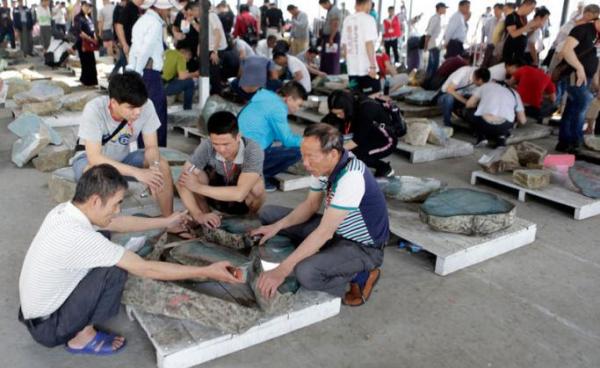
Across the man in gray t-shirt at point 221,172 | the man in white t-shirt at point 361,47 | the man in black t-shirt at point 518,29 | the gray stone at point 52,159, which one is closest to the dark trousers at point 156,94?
the gray stone at point 52,159

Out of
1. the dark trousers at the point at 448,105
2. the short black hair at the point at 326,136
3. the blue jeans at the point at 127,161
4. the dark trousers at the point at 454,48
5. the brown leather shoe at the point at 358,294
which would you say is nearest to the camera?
the short black hair at the point at 326,136

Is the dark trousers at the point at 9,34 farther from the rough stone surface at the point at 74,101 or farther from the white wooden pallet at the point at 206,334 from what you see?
the white wooden pallet at the point at 206,334

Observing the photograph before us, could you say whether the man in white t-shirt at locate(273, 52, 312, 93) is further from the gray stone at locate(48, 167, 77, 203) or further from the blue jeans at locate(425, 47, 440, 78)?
the gray stone at locate(48, 167, 77, 203)

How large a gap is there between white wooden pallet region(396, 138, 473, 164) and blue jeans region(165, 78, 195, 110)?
113 inches

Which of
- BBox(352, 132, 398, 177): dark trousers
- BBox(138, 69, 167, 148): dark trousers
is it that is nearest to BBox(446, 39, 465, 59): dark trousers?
BBox(352, 132, 398, 177): dark trousers

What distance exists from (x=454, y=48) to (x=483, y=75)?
3202 millimetres

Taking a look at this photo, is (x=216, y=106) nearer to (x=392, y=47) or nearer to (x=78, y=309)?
(x=78, y=309)

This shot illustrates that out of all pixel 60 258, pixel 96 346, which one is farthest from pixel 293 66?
pixel 60 258

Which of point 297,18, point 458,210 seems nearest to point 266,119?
point 458,210

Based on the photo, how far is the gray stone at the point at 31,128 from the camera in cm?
527

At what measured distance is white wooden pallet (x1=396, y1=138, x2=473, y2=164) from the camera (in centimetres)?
569

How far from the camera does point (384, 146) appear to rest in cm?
465

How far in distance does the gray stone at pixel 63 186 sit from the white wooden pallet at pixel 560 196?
3.56 m

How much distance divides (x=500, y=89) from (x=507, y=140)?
2.34ft
